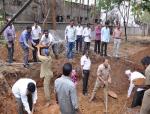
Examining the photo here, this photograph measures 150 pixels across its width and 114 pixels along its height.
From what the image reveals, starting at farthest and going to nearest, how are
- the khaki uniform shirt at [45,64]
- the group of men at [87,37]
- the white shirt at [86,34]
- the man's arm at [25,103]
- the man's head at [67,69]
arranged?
the white shirt at [86,34], the group of men at [87,37], the khaki uniform shirt at [45,64], the man's arm at [25,103], the man's head at [67,69]

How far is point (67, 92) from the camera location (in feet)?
23.5

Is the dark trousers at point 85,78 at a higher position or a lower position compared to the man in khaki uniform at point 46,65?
lower

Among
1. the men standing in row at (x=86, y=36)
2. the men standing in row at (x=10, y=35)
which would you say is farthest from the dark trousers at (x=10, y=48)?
the men standing in row at (x=86, y=36)

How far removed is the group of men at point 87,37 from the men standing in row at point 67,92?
10329 millimetres

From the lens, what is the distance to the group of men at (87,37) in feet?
58.0

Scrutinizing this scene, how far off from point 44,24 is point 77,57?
4767 mm

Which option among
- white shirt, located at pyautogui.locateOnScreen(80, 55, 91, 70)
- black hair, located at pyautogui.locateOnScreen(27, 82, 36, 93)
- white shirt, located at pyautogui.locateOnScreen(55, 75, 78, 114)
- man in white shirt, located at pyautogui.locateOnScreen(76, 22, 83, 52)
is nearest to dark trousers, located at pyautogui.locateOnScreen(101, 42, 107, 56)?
man in white shirt, located at pyautogui.locateOnScreen(76, 22, 83, 52)

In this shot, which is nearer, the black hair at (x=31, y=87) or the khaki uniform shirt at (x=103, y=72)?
the black hair at (x=31, y=87)

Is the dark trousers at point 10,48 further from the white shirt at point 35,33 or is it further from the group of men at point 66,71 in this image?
the white shirt at point 35,33

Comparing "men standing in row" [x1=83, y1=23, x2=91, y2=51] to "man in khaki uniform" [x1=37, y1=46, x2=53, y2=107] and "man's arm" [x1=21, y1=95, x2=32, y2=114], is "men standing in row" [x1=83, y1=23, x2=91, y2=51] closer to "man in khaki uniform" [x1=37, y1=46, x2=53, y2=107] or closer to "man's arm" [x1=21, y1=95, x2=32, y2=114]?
"man in khaki uniform" [x1=37, y1=46, x2=53, y2=107]

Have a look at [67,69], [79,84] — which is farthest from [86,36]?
[67,69]

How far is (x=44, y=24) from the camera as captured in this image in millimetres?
22453

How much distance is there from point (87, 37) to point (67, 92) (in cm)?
1191

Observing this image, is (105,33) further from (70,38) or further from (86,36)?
(70,38)
